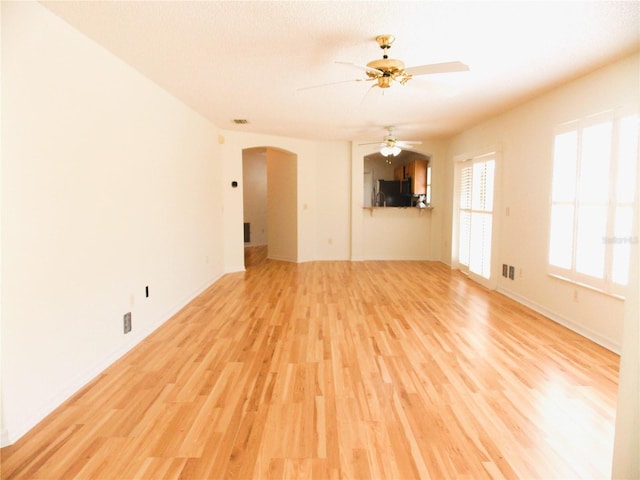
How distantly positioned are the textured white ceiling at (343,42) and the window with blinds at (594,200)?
0.63 m

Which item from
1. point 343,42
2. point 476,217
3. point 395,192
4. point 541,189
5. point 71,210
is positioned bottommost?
point 476,217

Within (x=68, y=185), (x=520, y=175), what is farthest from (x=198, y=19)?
(x=520, y=175)

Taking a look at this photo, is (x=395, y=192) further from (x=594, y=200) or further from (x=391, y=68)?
(x=391, y=68)

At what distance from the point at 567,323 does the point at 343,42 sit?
3.57 metres

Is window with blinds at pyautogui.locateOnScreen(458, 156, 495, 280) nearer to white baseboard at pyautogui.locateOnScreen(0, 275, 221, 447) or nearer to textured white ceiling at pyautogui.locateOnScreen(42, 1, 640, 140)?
textured white ceiling at pyautogui.locateOnScreen(42, 1, 640, 140)

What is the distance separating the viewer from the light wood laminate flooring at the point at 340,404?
1.77 metres

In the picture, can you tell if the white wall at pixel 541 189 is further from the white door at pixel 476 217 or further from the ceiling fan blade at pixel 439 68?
the ceiling fan blade at pixel 439 68

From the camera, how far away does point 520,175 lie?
4699 millimetres

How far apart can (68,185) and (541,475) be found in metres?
3.20

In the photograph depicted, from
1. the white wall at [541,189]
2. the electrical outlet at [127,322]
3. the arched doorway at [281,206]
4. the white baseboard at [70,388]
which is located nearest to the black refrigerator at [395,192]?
the arched doorway at [281,206]

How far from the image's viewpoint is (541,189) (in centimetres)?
426

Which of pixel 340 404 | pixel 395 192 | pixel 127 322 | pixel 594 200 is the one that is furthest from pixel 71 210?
pixel 395 192

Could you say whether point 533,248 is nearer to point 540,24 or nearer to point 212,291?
point 540,24

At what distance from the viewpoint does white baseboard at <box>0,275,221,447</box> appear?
76.6 inches
